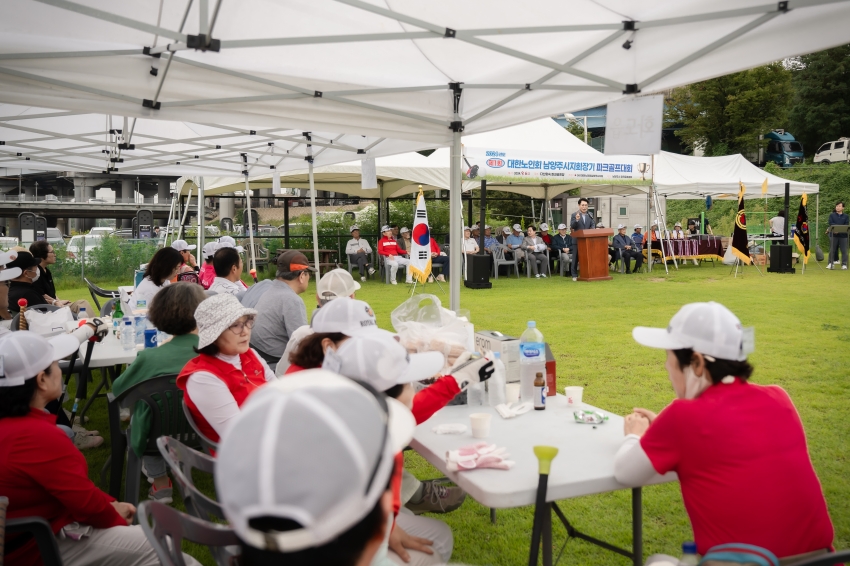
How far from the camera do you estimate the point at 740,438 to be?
186 cm

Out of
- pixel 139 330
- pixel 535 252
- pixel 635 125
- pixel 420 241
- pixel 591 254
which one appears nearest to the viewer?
pixel 635 125

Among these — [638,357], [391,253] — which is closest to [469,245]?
[391,253]

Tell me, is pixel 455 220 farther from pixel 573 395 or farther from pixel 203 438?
pixel 203 438

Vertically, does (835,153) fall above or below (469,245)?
above

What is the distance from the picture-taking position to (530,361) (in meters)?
3.18

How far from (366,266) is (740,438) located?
16.1 metres

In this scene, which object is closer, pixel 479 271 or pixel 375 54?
pixel 375 54

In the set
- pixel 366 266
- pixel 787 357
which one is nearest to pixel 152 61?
pixel 787 357

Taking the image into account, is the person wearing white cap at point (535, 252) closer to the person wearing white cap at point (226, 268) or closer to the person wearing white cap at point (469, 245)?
the person wearing white cap at point (469, 245)

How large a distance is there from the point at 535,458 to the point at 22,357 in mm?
1974

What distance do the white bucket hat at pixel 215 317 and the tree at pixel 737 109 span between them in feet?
127

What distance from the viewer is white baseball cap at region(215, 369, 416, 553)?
80 cm

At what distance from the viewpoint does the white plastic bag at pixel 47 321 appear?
4847mm

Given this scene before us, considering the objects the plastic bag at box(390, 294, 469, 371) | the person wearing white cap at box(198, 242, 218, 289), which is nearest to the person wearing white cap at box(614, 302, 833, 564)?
the plastic bag at box(390, 294, 469, 371)
